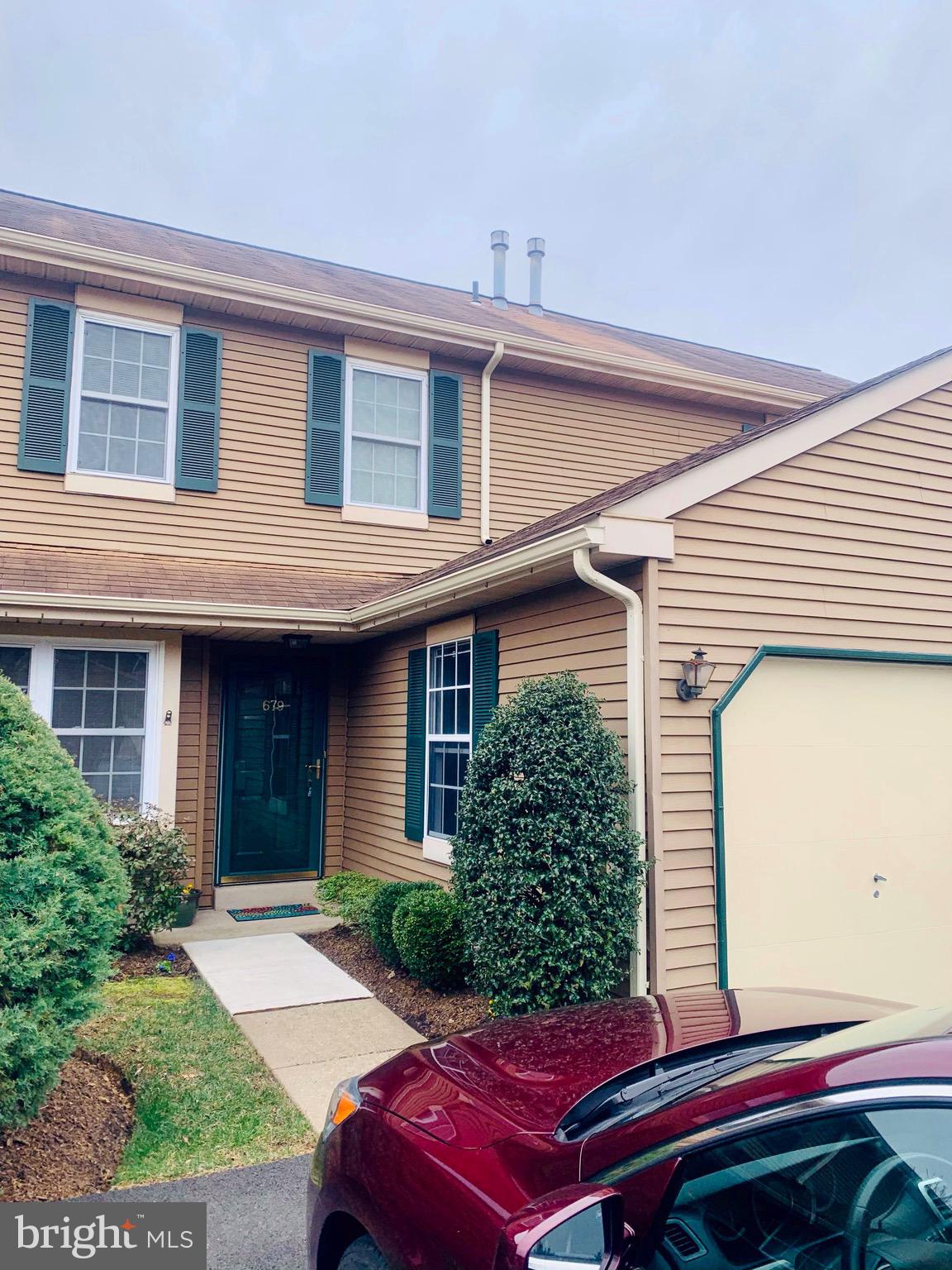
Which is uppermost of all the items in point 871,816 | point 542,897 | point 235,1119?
point 871,816

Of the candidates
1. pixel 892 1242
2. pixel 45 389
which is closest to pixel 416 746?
pixel 45 389

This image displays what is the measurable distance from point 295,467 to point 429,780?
3.59 meters

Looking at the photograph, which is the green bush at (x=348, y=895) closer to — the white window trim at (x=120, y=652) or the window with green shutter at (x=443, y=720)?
the window with green shutter at (x=443, y=720)

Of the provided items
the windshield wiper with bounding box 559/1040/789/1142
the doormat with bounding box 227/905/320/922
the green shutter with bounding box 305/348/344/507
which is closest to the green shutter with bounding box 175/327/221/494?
the green shutter with bounding box 305/348/344/507

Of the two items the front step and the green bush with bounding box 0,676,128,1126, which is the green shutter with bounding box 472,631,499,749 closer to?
the front step

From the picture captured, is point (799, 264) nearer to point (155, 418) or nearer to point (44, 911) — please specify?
point (155, 418)

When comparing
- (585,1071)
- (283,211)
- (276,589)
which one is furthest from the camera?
(283,211)

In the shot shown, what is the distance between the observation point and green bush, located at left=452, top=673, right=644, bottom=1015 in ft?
16.5

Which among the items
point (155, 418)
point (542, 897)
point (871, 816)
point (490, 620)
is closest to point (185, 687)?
point (155, 418)

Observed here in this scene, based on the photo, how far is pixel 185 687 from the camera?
881 cm

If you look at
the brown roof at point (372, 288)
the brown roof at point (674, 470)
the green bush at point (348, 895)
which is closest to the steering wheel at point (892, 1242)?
the brown roof at point (674, 470)

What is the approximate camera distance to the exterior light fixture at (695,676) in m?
5.42

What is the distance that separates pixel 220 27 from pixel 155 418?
32.2 meters

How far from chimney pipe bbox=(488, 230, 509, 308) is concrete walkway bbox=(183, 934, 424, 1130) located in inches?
456
